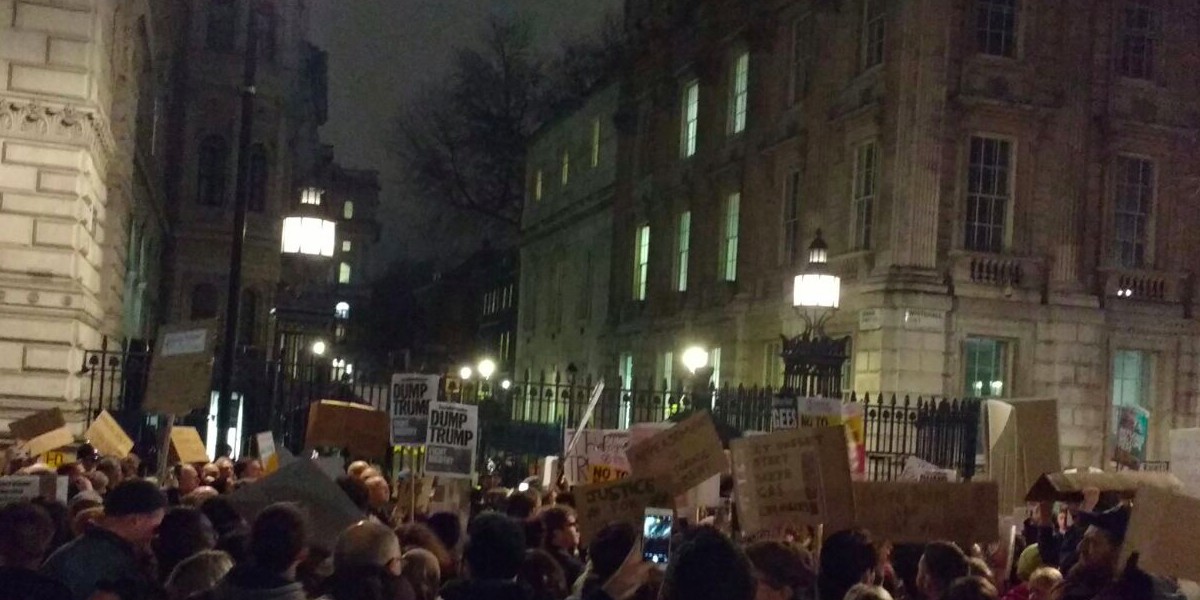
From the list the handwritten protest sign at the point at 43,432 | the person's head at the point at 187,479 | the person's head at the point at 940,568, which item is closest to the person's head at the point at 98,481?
the person's head at the point at 187,479

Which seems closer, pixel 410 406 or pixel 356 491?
pixel 356 491

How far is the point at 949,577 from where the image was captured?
6.82 metres

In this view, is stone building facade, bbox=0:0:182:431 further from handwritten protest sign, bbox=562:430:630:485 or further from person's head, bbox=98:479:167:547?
person's head, bbox=98:479:167:547

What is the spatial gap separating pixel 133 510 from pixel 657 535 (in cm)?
295

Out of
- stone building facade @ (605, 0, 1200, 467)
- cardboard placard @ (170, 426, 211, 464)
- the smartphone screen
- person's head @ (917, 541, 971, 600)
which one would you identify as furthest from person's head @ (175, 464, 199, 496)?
stone building facade @ (605, 0, 1200, 467)

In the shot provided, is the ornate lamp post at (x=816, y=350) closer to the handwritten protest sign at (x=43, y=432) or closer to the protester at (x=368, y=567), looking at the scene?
the handwritten protest sign at (x=43, y=432)

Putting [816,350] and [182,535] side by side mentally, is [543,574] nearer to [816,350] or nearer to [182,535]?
[182,535]

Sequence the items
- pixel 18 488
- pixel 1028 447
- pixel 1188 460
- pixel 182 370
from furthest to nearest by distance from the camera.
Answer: pixel 182 370
pixel 1028 447
pixel 1188 460
pixel 18 488

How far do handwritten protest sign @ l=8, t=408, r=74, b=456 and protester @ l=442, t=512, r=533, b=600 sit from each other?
781 centimetres

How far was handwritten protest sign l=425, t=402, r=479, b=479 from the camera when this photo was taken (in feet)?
42.3

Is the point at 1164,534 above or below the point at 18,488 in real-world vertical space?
above

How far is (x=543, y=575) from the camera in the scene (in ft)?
23.6

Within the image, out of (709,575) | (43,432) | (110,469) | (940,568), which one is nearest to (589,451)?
(110,469)

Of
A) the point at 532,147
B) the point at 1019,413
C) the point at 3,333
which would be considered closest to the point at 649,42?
the point at 532,147
